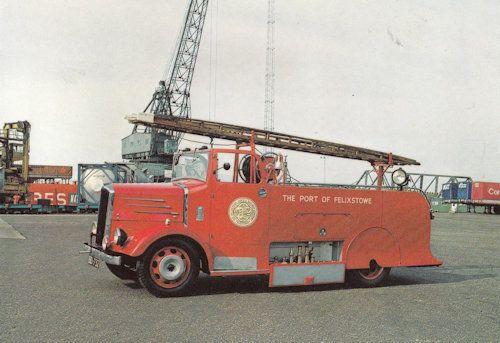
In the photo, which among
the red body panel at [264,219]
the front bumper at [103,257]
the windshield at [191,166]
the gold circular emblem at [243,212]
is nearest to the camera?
the front bumper at [103,257]

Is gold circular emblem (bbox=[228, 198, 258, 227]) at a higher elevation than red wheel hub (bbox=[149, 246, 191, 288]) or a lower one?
higher

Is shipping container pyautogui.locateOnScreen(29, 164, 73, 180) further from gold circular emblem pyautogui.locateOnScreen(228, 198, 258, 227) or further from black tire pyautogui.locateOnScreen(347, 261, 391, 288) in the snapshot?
gold circular emblem pyautogui.locateOnScreen(228, 198, 258, 227)

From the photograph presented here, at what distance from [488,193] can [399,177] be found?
2289 inches

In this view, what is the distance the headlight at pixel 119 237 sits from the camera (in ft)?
26.3

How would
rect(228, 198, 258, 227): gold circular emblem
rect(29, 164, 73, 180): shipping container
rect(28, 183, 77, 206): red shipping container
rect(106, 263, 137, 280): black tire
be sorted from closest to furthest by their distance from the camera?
1. rect(228, 198, 258, 227): gold circular emblem
2. rect(106, 263, 137, 280): black tire
3. rect(28, 183, 77, 206): red shipping container
4. rect(29, 164, 73, 180): shipping container

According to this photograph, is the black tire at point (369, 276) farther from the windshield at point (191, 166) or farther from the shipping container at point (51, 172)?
the shipping container at point (51, 172)

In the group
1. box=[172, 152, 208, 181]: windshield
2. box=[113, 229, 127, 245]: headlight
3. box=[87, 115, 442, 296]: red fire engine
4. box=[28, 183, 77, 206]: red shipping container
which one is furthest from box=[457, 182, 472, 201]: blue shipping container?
box=[113, 229, 127, 245]: headlight

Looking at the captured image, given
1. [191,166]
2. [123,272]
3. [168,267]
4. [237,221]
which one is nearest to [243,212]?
[237,221]

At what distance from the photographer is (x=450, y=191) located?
70375mm

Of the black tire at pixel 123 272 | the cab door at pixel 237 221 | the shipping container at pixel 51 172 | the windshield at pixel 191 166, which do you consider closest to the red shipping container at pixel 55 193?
the black tire at pixel 123 272

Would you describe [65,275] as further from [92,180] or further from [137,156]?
[137,156]

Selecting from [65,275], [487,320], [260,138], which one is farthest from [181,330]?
[260,138]

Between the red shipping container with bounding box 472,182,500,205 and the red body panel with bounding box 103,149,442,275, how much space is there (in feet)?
189

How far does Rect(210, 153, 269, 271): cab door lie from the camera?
27.7ft
